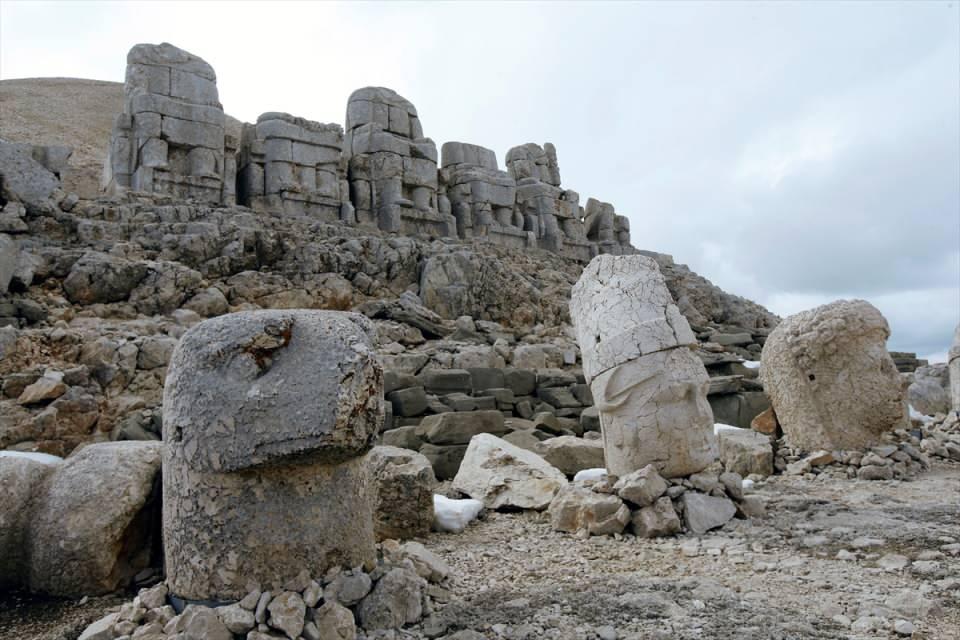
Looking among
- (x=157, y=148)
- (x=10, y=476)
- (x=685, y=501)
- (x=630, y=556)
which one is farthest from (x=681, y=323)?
(x=157, y=148)

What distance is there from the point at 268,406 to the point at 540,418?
6.10m

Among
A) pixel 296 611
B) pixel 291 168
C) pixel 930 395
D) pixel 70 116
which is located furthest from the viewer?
pixel 70 116

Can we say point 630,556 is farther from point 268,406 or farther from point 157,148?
point 157,148

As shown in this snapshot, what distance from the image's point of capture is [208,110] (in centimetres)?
1521

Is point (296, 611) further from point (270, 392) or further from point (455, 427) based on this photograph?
point (455, 427)

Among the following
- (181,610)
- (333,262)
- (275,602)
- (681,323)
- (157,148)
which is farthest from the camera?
(157,148)

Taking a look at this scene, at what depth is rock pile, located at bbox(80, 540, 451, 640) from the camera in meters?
2.23

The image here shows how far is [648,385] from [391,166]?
14744 millimetres

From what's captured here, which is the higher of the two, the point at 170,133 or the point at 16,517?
the point at 170,133

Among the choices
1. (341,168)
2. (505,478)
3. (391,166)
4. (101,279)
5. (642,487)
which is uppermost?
(391,166)

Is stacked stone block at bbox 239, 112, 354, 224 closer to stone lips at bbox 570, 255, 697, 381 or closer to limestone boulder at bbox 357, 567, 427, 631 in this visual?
stone lips at bbox 570, 255, 697, 381

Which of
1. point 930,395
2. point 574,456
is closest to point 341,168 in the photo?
point 574,456

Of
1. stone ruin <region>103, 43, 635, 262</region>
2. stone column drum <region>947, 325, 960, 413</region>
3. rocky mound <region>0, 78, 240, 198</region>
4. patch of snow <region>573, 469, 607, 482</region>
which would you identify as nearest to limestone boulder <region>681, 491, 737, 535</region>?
patch of snow <region>573, 469, 607, 482</region>

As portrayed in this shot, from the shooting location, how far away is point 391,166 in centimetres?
1805
